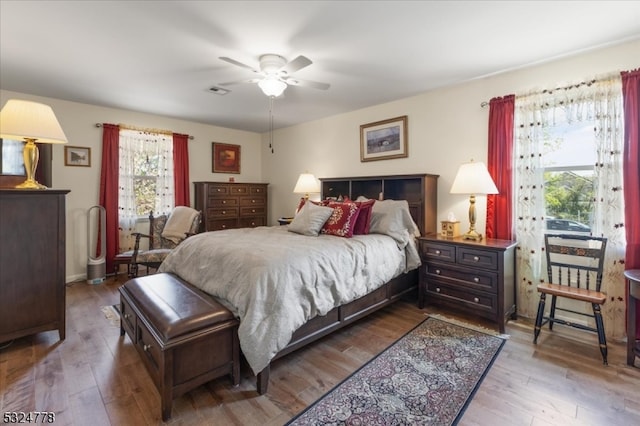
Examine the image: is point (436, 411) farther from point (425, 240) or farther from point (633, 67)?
point (633, 67)

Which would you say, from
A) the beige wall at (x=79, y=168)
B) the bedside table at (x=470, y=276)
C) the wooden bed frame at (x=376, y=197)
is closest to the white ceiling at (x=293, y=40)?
A: the beige wall at (x=79, y=168)

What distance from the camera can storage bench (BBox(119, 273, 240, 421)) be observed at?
1.64m

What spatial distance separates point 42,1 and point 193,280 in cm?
215

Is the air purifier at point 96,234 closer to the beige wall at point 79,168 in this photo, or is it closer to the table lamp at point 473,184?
the beige wall at point 79,168

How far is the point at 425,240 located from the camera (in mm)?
3197

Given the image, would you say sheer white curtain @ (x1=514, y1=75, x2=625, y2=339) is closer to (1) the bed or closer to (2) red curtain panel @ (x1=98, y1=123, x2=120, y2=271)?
(1) the bed

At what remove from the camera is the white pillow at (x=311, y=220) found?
309cm

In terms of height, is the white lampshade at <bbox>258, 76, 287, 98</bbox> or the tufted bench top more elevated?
the white lampshade at <bbox>258, 76, 287, 98</bbox>

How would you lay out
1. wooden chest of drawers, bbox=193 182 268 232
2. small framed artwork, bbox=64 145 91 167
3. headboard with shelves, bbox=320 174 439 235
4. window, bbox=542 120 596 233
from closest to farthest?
1. window, bbox=542 120 596 233
2. headboard with shelves, bbox=320 174 439 235
3. small framed artwork, bbox=64 145 91 167
4. wooden chest of drawers, bbox=193 182 268 232

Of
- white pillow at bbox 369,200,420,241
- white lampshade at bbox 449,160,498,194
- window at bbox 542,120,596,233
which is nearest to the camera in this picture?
window at bbox 542,120,596,233

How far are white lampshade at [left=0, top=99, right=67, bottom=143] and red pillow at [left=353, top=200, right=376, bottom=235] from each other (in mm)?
2711

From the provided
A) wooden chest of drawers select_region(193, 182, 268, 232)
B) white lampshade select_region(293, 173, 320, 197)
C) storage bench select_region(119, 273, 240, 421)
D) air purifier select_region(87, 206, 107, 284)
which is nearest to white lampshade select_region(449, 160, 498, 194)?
white lampshade select_region(293, 173, 320, 197)

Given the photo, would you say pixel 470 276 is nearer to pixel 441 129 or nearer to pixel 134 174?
pixel 441 129

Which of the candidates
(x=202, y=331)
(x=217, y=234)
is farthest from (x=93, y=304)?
(x=202, y=331)
